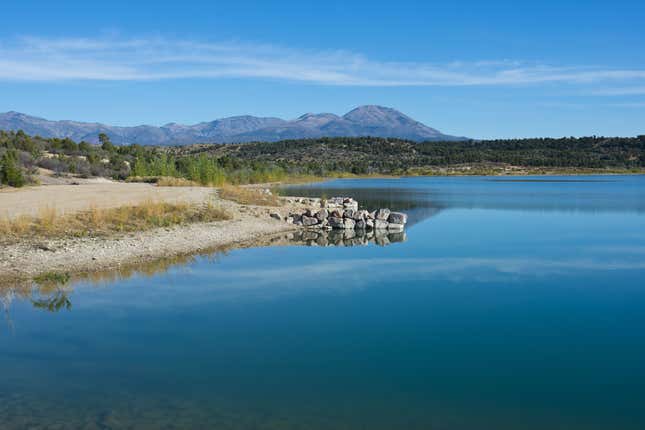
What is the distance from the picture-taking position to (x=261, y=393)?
700cm

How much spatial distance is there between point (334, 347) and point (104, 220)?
11.4 metres

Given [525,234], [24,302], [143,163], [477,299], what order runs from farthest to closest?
[143,163], [525,234], [477,299], [24,302]

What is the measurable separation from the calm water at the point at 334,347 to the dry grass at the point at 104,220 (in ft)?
11.4

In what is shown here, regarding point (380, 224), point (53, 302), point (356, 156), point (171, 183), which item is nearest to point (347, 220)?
point (380, 224)

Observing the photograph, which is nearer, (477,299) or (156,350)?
(156,350)

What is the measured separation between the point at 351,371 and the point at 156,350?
291cm

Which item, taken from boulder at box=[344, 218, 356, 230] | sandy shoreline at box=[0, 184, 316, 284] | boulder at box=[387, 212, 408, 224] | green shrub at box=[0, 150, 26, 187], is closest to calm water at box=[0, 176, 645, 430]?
sandy shoreline at box=[0, 184, 316, 284]

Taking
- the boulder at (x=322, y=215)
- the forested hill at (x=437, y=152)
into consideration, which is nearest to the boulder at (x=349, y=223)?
the boulder at (x=322, y=215)

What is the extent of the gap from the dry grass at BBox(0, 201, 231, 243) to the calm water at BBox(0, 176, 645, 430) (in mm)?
3477

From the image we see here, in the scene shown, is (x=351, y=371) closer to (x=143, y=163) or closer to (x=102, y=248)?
(x=102, y=248)

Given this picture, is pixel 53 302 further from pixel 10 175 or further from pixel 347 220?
pixel 10 175

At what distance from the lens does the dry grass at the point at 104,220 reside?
15.5 meters

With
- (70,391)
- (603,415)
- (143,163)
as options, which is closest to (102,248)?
(70,391)

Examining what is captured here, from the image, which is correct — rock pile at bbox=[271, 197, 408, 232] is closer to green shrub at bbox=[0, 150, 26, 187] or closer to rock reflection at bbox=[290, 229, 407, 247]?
rock reflection at bbox=[290, 229, 407, 247]
